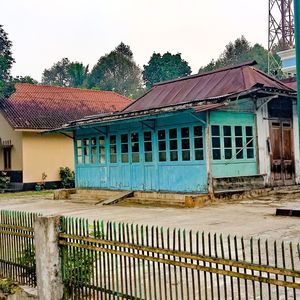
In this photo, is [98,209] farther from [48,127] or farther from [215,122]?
[48,127]

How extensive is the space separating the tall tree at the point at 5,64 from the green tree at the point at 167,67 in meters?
39.4

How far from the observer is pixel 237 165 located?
1576 cm

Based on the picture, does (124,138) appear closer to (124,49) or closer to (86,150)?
(86,150)

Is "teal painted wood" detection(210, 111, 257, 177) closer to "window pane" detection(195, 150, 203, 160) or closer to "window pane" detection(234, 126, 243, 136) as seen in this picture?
"window pane" detection(234, 126, 243, 136)

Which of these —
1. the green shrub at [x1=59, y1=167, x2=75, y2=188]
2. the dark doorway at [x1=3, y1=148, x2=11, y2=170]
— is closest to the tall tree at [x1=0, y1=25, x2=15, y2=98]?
the dark doorway at [x1=3, y1=148, x2=11, y2=170]

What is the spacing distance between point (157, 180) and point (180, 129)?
85.0 inches

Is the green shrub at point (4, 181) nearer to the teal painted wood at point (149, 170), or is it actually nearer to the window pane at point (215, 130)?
the teal painted wood at point (149, 170)

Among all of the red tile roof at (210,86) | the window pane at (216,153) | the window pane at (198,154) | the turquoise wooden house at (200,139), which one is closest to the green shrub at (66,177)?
the turquoise wooden house at (200,139)

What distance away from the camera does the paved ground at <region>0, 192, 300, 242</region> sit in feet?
30.7

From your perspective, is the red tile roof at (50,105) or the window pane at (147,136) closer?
the window pane at (147,136)

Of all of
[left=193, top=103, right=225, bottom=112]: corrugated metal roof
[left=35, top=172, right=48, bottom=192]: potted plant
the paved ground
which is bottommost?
the paved ground

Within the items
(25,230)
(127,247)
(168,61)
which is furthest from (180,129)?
(168,61)

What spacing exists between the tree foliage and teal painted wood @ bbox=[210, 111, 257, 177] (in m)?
46.8

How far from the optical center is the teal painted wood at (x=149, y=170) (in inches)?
600
